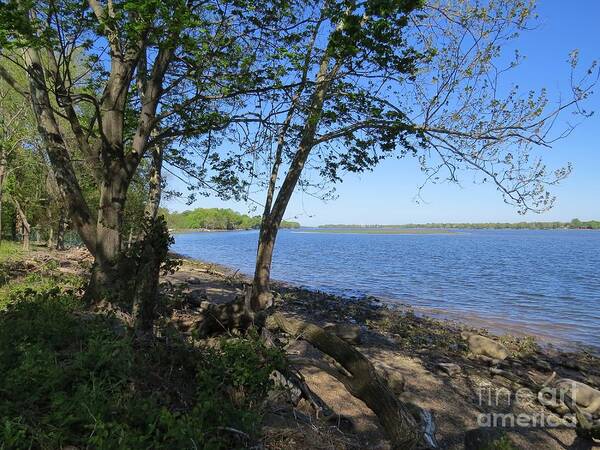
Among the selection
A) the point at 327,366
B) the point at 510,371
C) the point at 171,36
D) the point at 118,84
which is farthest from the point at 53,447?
the point at 510,371

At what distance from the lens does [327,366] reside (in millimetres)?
6559

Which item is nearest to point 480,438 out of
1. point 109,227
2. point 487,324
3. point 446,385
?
point 446,385

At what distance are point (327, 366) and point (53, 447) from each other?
4.12 meters

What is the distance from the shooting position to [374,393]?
4.82 meters

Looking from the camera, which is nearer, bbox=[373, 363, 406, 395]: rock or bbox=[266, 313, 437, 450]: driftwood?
bbox=[266, 313, 437, 450]: driftwood

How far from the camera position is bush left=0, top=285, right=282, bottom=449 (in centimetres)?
319

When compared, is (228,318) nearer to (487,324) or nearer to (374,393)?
(374,393)

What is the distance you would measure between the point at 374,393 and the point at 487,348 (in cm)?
657

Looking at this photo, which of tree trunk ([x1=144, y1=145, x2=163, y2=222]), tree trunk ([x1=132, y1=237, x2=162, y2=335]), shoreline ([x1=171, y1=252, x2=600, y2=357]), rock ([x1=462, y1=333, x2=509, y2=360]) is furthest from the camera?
shoreline ([x1=171, y1=252, x2=600, y2=357])

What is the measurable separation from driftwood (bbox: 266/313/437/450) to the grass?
1.14m

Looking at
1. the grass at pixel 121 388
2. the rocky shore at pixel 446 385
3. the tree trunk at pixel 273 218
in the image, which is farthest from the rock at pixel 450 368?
the grass at pixel 121 388

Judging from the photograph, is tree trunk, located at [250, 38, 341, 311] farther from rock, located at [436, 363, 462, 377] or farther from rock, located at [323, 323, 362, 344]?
rock, located at [436, 363, 462, 377]

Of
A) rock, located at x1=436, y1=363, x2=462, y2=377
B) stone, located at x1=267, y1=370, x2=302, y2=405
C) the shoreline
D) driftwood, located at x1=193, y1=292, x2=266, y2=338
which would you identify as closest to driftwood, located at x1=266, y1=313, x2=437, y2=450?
stone, located at x1=267, y1=370, x2=302, y2=405

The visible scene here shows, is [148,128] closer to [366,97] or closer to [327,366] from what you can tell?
[366,97]
